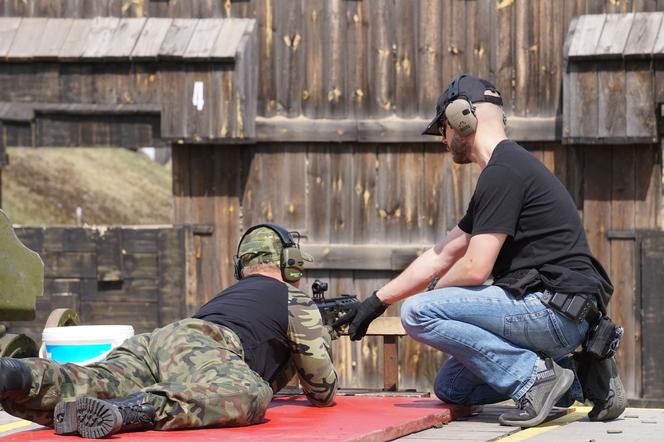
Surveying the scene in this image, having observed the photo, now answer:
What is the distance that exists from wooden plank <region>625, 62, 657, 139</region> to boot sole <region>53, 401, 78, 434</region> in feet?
20.5

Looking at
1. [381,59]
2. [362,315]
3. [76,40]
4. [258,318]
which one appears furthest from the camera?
[76,40]

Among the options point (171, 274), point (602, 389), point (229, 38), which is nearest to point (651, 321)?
point (171, 274)

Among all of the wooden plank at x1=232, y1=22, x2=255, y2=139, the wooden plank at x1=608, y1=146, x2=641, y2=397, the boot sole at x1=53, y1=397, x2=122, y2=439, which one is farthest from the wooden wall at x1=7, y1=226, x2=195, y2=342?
the boot sole at x1=53, y1=397, x2=122, y2=439

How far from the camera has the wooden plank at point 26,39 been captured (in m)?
11.8

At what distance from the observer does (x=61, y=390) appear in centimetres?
624

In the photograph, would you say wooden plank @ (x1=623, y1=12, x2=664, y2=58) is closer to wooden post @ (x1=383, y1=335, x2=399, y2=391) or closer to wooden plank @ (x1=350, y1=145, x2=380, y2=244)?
wooden plank @ (x1=350, y1=145, x2=380, y2=244)

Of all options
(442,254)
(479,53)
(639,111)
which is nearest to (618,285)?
(639,111)

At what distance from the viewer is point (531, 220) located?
269 inches

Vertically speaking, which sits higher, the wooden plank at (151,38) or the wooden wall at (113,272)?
the wooden plank at (151,38)

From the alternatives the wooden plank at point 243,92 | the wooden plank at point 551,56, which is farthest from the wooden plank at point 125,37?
the wooden plank at point 551,56

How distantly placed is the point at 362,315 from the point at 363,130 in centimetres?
457

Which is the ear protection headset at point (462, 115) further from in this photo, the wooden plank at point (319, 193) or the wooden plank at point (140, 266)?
the wooden plank at point (140, 266)

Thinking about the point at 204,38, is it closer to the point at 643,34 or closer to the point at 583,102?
the point at 583,102

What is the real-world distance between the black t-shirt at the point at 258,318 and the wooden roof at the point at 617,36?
487 centimetres
